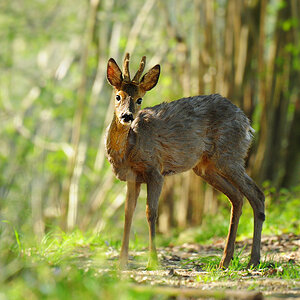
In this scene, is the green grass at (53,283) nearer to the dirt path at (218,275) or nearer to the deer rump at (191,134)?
Answer: the dirt path at (218,275)

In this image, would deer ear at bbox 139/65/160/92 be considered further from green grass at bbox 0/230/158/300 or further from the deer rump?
green grass at bbox 0/230/158/300

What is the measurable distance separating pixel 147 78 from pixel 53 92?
10.2 m

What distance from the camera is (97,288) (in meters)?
3.21

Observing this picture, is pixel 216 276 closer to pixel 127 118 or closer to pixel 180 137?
pixel 127 118

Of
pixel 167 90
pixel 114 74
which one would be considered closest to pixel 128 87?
pixel 114 74

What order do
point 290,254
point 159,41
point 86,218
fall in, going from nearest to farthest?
point 290,254 → point 86,218 → point 159,41

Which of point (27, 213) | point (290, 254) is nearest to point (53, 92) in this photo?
point (27, 213)

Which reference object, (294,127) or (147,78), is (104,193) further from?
(147,78)

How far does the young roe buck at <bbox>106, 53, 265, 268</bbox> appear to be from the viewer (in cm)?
550

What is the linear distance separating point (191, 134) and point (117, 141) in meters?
0.91

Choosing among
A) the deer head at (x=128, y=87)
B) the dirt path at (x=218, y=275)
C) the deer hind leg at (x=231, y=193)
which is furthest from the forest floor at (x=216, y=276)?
the deer head at (x=128, y=87)

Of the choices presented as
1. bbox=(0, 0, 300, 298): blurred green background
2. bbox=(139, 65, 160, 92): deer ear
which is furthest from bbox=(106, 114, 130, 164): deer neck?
bbox=(0, 0, 300, 298): blurred green background

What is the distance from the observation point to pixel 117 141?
18.1ft

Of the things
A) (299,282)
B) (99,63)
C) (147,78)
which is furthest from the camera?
(99,63)
